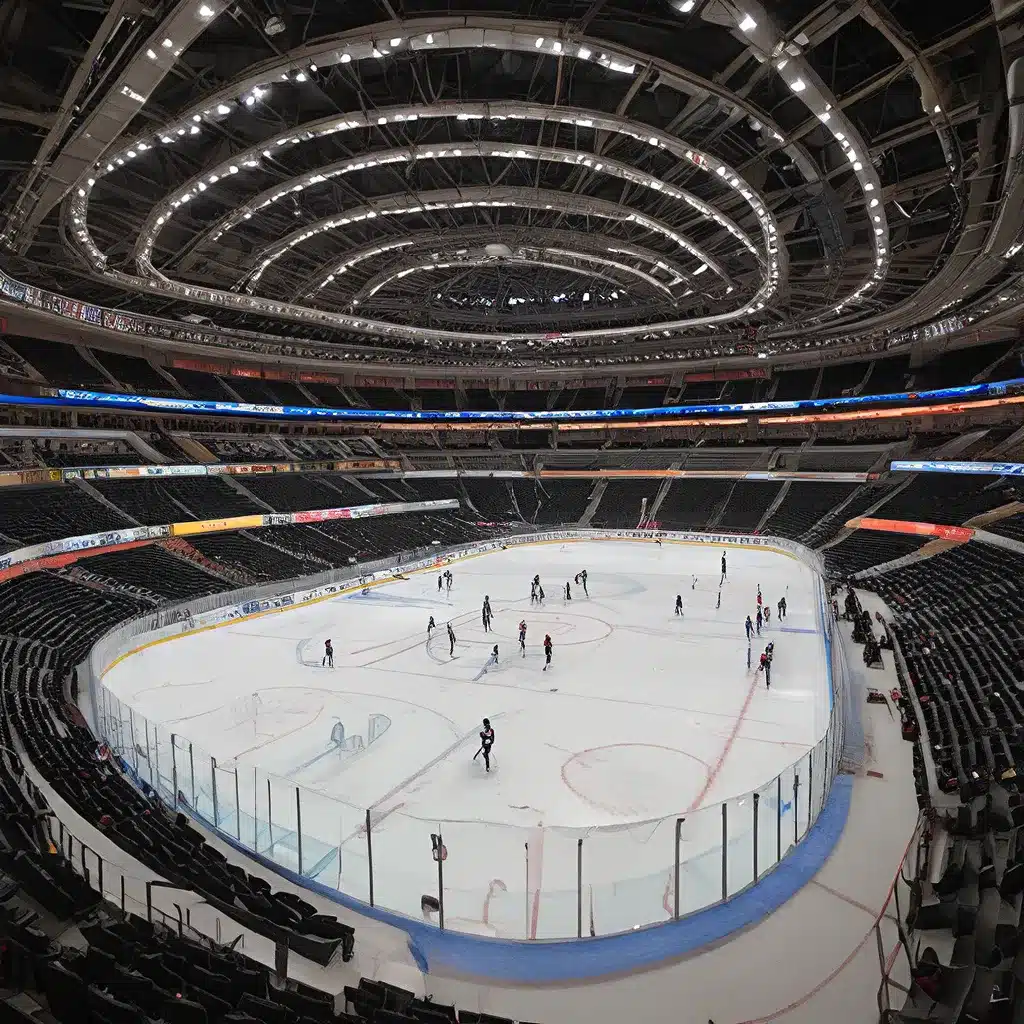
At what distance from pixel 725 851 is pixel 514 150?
20.2 meters

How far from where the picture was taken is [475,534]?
1950 inches

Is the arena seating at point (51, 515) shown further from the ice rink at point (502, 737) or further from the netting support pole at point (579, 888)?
the netting support pole at point (579, 888)

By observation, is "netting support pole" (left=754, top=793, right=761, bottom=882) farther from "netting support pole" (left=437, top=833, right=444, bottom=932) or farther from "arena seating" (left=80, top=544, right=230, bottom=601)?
"arena seating" (left=80, top=544, right=230, bottom=601)

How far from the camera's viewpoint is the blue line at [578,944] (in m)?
7.45

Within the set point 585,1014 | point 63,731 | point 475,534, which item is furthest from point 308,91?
point 475,534

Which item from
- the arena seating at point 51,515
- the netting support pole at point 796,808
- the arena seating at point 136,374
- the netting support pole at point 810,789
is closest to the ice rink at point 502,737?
the netting support pole at point 796,808

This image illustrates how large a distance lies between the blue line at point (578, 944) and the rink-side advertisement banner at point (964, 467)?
33412mm

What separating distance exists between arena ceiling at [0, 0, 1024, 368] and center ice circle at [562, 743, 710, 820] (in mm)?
13934

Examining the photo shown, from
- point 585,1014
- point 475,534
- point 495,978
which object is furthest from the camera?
point 475,534

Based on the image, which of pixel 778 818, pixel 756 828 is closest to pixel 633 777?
pixel 778 818

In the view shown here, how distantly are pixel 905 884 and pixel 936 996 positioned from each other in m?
2.78

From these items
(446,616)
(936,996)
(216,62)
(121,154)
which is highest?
(216,62)

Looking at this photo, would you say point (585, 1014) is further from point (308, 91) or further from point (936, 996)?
point (308, 91)

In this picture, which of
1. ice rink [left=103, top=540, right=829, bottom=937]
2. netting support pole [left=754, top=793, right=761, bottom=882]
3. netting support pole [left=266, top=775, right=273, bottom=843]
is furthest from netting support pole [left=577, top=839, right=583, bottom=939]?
netting support pole [left=266, top=775, right=273, bottom=843]
